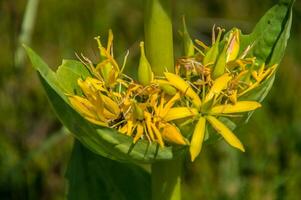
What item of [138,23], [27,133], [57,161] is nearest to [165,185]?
[57,161]

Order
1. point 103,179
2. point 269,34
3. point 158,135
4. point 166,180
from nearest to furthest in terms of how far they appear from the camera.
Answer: point 158,135 < point 166,180 < point 269,34 < point 103,179

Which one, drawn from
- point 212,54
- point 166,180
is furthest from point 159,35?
point 166,180

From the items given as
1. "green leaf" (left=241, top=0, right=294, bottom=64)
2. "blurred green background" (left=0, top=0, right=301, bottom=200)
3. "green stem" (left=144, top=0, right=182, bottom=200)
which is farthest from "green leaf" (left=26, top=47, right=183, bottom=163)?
"blurred green background" (left=0, top=0, right=301, bottom=200)

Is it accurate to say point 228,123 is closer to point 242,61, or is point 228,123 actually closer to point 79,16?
point 242,61

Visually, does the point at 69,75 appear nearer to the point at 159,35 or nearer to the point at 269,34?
the point at 159,35

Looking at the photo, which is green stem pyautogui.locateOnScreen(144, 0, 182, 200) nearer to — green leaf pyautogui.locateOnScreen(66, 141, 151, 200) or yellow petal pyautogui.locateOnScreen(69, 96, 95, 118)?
yellow petal pyautogui.locateOnScreen(69, 96, 95, 118)
